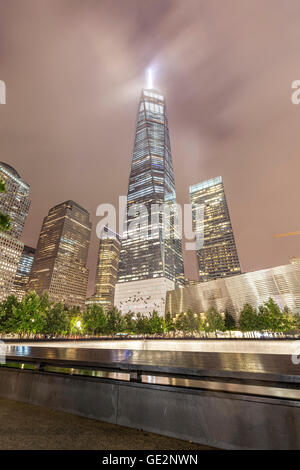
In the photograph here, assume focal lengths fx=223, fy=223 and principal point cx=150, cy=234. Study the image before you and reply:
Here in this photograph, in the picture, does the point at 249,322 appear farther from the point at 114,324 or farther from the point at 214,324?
the point at 114,324

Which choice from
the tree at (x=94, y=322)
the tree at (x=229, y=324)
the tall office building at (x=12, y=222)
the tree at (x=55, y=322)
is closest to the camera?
the tree at (x=55, y=322)

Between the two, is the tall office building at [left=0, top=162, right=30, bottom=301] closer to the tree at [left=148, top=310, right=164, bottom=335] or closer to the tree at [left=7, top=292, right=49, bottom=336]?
the tree at [left=148, top=310, right=164, bottom=335]

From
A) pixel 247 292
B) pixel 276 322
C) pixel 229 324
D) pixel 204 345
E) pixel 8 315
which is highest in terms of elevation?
pixel 247 292

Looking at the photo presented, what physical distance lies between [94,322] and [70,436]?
3101 inches

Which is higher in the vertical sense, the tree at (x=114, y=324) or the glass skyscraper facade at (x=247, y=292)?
the glass skyscraper facade at (x=247, y=292)

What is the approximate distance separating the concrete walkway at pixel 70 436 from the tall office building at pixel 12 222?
17568cm

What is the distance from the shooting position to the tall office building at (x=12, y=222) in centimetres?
15900

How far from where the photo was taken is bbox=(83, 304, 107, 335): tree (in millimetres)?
75250

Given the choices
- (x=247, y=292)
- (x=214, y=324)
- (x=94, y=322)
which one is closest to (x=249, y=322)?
(x=214, y=324)

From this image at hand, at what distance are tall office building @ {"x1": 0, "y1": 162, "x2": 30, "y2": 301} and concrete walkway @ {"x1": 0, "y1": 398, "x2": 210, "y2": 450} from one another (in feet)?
576

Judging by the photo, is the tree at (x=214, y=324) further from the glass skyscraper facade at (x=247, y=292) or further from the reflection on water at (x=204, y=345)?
the reflection on water at (x=204, y=345)

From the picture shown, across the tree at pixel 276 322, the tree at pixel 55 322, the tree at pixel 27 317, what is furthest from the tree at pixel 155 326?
the tree at pixel 27 317

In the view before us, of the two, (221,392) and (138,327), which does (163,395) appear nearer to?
(221,392)

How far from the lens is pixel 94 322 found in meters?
75.3
